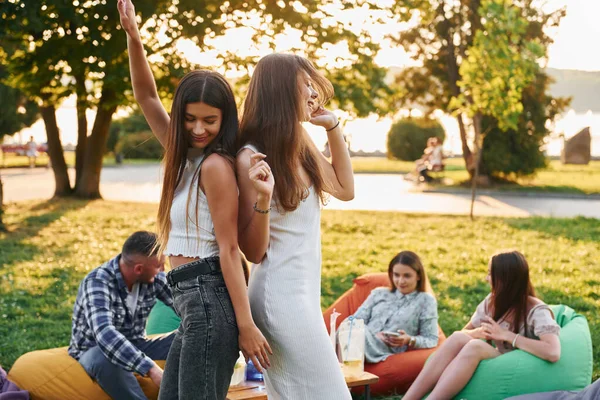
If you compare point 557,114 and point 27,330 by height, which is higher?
point 557,114

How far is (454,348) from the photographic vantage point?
17.4 feet

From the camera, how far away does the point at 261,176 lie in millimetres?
2682

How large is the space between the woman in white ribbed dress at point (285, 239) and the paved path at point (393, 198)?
1348cm

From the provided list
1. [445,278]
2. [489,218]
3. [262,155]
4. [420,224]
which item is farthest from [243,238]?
[489,218]

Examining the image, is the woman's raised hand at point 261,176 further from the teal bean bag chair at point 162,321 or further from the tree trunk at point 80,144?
the tree trunk at point 80,144

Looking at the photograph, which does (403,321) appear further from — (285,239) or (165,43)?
(165,43)

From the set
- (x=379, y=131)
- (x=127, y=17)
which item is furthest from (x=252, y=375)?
(x=379, y=131)

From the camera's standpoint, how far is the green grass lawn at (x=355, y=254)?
25.9ft

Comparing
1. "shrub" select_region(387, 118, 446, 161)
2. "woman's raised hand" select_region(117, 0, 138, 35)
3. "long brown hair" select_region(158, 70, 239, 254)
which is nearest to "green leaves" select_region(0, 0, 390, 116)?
"woman's raised hand" select_region(117, 0, 138, 35)

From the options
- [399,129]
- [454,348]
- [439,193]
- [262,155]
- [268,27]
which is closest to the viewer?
[262,155]

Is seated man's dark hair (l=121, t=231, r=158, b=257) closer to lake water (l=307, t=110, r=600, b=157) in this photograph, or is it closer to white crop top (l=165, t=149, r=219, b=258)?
white crop top (l=165, t=149, r=219, b=258)

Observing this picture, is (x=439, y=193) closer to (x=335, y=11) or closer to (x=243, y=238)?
(x=335, y=11)

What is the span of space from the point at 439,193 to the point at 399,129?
1133 cm

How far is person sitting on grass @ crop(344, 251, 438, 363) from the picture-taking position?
19.5ft
